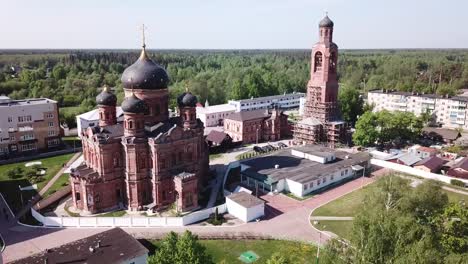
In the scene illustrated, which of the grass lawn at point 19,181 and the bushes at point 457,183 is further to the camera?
the bushes at point 457,183

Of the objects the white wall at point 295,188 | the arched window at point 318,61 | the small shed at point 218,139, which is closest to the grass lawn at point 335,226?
the white wall at point 295,188

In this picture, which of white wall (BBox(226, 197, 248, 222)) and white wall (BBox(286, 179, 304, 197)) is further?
white wall (BBox(286, 179, 304, 197))

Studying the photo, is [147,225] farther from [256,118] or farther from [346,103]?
[346,103]

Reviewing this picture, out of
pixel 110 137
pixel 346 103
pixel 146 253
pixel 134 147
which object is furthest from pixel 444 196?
pixel 346 103

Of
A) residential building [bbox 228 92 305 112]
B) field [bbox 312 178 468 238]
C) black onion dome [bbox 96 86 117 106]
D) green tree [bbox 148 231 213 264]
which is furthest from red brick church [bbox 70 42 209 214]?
residential building [bbox 228 92 305 112]

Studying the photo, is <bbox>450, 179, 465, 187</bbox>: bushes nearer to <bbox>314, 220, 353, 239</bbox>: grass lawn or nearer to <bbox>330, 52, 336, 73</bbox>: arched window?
<bbox>314, 220, 353, 239</bbox>: grass lawn

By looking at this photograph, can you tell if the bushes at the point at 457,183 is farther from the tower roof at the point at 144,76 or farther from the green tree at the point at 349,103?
the tower roof at the point at 144,76

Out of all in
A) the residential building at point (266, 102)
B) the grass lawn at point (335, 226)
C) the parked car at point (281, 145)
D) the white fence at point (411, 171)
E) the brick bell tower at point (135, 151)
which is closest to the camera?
the grass lawn at point (335, 226)
